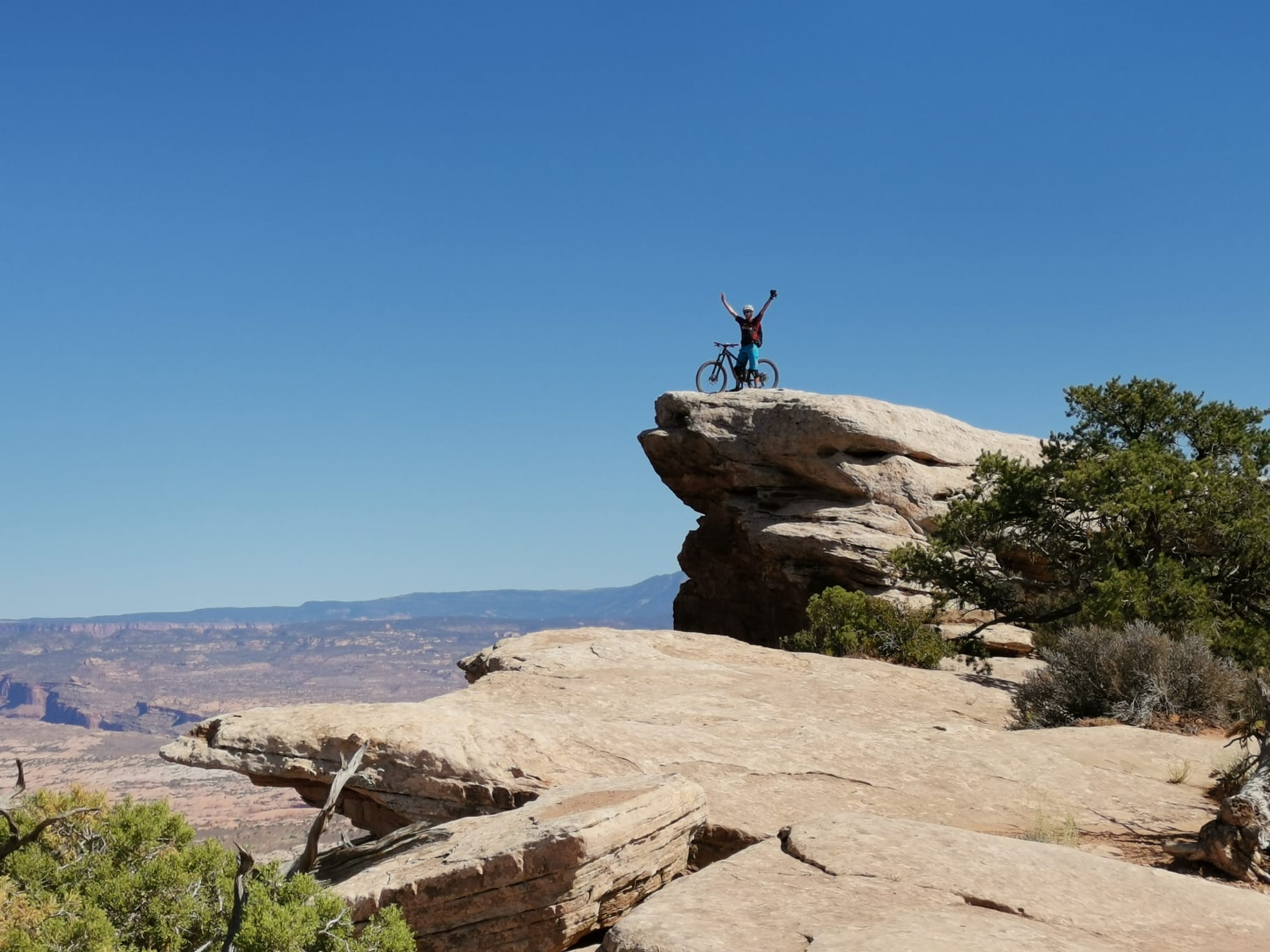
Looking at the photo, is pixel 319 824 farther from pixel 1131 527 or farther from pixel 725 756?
pixel 1131 527

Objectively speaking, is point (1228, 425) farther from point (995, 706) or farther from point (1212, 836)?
point (1212, 836)

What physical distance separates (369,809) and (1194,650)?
10740 mm

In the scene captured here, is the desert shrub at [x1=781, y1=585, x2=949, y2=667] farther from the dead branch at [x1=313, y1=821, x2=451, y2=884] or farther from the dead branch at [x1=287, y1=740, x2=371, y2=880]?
the dead branch at [x1=287, y1=740, x2=371, y2=880]

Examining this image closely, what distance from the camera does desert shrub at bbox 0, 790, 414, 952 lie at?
21.4 feet

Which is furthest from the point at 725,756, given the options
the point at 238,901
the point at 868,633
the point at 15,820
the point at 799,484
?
the point at 799,484

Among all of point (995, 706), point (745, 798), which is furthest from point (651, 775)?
point (995, 706)

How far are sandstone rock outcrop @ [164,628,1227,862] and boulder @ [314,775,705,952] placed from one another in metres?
1.07

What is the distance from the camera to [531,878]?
6.94 metres

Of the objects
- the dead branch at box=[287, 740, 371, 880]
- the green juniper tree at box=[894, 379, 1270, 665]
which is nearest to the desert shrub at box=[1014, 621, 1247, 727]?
the green juniper tree at box=[894, 379, 1270, 665]

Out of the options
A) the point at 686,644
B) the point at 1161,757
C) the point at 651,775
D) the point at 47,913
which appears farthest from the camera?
the point at 686,644

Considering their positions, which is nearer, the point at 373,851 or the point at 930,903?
the point at 930,903

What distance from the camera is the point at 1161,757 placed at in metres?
10.9

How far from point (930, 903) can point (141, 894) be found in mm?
5792

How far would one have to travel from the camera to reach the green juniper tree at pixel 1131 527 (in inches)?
727
